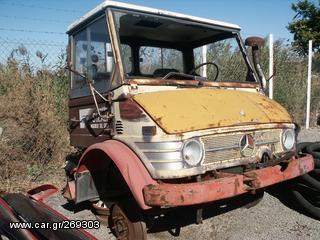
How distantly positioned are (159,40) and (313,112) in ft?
25.4

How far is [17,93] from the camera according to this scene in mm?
6914

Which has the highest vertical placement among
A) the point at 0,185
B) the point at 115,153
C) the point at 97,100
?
the point at 97,100

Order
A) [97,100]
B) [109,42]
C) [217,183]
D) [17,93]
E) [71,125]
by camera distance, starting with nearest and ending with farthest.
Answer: [217,183], [109,42], [97,100], [71,125], [17,93]

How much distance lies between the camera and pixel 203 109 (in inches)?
137

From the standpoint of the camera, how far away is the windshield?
4.44 metres

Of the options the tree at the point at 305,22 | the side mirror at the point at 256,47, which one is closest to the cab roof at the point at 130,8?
the side mirror at the point at 256,47

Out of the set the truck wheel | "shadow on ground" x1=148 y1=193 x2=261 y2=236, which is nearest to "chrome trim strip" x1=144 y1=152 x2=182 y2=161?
the truck wheel

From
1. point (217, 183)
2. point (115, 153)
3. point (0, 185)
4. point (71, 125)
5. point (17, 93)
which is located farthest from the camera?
point (17, 93)

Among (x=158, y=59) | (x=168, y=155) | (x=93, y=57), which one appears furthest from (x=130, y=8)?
(x=168, y=155)

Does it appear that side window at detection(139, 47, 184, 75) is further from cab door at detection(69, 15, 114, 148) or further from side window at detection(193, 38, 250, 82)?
cab door at detection(69, 15, 114, 148)

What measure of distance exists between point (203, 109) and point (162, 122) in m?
0.46

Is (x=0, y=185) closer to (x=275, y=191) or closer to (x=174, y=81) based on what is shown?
(x=174, y=81)

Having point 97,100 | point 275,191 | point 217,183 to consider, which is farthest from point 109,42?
point 275,191

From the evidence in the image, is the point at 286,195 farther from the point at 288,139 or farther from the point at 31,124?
the point at 31,124
